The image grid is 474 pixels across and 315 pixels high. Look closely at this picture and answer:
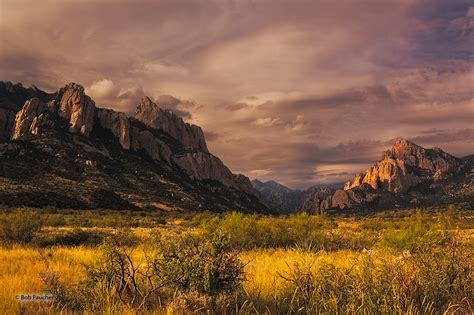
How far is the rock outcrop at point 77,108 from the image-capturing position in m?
159

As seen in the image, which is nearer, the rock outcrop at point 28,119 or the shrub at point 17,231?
the shrub at point 17,231

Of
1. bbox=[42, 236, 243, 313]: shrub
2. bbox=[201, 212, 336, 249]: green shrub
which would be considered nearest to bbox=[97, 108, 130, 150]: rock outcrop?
bbox=[201, 212, 336, 249]: green shrub

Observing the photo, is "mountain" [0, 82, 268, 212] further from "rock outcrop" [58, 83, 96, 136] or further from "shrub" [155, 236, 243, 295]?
"shrub" [155, 236, 243, 295]

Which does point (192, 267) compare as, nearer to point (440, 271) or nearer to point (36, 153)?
point (440, 271)

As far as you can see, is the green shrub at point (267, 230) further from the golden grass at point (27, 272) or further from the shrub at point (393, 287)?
the shrub at point (393, 287)

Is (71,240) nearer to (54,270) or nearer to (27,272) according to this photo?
(27,272)

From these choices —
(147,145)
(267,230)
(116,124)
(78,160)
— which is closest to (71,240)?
(267,230)

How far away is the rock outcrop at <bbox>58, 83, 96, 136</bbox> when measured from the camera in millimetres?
158750

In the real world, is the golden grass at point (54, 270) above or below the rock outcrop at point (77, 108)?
below

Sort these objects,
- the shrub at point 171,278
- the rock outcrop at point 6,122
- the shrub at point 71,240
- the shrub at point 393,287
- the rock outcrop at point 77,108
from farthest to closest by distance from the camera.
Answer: the rock outcrop at point 77,108
the rock outcrop at point 6,122
the shrub at point 71,240
the shrub at point 171,278
the shrub at point 393,287

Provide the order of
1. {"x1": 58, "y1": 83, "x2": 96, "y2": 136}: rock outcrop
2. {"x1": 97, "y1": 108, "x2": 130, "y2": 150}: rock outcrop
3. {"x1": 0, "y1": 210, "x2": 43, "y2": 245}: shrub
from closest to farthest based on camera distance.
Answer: {"x1": 0, "y1": 210, "x2": 43, "y2": 245}: shrub → {"x1": 58, "y1": 83, "x2": 96, "y2": 136}: rock outcrop → {"x1": 97, "y1": 108, "x2": 130, "y2": 150}: rock outcrop

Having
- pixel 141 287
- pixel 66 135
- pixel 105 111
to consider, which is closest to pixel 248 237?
pixel 141 287

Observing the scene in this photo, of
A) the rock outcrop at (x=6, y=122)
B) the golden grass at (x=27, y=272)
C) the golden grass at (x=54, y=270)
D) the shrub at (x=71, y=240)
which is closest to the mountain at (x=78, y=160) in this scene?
the rock outcrop at (x=6, y=122)

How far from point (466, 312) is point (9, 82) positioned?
227 meters
